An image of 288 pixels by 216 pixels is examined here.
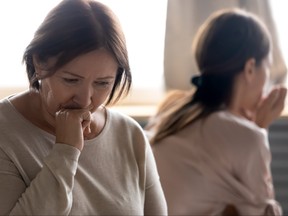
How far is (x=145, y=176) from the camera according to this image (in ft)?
5.08

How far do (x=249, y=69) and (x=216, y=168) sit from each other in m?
0.37

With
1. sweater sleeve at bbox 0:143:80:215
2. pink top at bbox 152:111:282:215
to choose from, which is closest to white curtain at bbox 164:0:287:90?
pink top at bbox 152:111:282:215

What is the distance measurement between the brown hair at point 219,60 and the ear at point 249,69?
12mm

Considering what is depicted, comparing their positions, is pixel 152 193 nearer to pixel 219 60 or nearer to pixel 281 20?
pixel 219 60

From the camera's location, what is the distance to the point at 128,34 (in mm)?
2668

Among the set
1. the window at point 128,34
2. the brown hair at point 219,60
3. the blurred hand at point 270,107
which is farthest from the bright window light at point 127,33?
Result: the blurred hand at point 270,107

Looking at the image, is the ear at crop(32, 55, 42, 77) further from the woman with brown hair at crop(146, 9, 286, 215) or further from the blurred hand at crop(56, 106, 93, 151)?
the woman with brown hair at crop(146, 9, 286, 215)

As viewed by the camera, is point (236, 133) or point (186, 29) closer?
point (236, 133)

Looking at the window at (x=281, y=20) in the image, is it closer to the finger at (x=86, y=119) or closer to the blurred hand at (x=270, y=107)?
the blurred hand at (x=270, y=107)

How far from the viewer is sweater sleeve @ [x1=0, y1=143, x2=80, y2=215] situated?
4.21 feet

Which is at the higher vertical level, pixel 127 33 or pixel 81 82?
pixel 81 82

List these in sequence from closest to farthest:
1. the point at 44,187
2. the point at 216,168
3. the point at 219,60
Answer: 1. the point at 44,187
2. the point at 216,168
3. the point at 219,60

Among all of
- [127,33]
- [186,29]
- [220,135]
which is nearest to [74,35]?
[220,135]

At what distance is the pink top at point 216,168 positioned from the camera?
2.03 m
